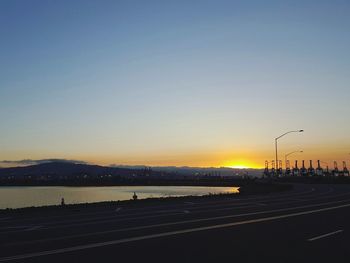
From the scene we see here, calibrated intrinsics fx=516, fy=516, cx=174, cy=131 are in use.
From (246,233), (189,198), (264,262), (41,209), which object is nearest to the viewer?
(264,262)

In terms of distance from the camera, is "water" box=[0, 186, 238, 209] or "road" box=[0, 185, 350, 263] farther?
"water" box=[0, 186, 238, 209]

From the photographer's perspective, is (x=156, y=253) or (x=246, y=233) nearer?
(x=156, y=253)

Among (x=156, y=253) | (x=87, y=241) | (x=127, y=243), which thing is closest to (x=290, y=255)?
(x=156, y=253)

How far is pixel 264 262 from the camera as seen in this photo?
39.6 feet

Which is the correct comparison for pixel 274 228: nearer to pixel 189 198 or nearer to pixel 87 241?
pixel 87 241

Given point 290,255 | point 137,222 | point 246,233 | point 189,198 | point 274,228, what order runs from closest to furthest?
1. point 290,255
2. point 246,233
3. point 274,228
4. point 137,222
5. point 189,198

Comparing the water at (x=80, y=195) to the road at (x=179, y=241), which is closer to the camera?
the road at (x=179, y=241)

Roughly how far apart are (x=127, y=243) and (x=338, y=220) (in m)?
12.0

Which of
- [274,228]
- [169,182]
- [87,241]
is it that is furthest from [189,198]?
[169,182]

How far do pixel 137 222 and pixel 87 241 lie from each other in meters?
→ 7.00

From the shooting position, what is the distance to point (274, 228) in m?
19.6

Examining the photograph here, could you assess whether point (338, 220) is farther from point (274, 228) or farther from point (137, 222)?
point (137, 222)

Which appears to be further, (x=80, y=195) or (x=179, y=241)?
(x=80, y=195)

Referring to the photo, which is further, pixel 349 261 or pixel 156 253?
pixel 156 253
